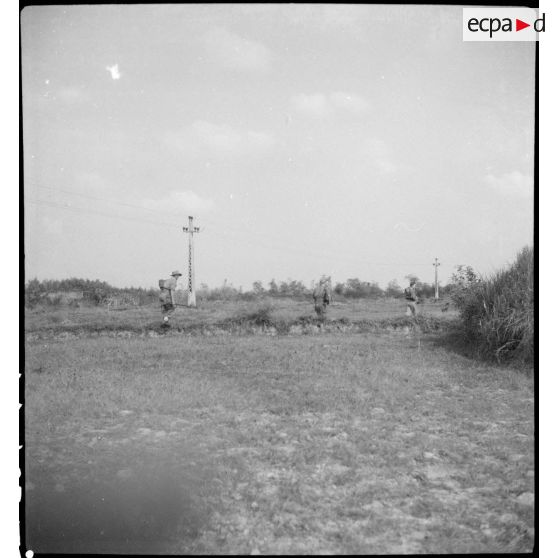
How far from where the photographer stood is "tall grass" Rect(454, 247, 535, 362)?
25.5 feet

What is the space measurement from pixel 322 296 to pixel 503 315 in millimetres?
7375

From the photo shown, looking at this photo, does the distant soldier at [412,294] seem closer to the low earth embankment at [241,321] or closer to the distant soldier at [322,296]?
the low earth embankment at [241,321]

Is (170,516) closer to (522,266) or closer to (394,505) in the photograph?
(394,505)

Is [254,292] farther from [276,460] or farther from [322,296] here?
[276,460]

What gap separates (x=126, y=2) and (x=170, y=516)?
180 inches

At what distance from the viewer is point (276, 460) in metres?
4.46

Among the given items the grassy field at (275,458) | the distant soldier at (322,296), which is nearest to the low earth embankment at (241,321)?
the distant soldier at (322,296)

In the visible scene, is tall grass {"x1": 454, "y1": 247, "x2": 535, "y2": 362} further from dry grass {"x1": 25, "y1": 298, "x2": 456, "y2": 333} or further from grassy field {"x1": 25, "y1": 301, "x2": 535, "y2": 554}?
dry grass {"x1": 25, "y1": 298, "x2": 456, "y2": 333}

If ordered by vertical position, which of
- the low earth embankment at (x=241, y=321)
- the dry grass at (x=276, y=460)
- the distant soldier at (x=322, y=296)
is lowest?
the dry grass at (x=276, y=460)

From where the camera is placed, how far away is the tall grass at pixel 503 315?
25.5 ft

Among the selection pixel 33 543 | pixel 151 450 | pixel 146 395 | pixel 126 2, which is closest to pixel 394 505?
pixel 151 450

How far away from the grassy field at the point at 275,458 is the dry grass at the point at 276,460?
2 cm

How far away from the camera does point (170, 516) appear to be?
12.1 feet

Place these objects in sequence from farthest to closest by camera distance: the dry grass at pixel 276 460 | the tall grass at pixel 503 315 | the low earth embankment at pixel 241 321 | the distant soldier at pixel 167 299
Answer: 1. the distant soldier at pixel 167 299
2. the low earth embankment at pixel 241 321
3. the tall grass at pixel 503 315
4. the dry grass at pixel 276 460
